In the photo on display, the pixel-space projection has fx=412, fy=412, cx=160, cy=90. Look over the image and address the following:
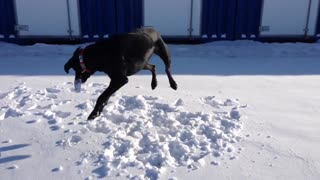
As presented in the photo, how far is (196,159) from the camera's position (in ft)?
13.6

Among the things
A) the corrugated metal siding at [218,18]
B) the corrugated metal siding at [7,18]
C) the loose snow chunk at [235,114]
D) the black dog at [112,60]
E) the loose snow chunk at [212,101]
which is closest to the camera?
the black dog at [112,60]

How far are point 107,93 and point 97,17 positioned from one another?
4.10 meters

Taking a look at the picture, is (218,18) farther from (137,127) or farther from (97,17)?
(137,127)

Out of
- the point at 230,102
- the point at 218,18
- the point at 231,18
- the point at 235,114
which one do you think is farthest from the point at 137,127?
the point at 231,18

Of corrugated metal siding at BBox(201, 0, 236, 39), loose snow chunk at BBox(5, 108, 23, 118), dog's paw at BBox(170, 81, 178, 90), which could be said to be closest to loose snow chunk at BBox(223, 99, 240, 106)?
dog's paw at BBox(170, 81, 178, 90)

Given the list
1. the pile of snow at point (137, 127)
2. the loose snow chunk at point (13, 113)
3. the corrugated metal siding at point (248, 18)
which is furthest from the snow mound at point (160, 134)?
the corrugated metal siding at point (248, 18)

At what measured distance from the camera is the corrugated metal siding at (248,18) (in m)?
8.61

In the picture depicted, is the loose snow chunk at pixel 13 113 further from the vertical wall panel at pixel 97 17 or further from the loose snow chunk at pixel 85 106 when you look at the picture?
the vertical wall panel at pixel 97 17

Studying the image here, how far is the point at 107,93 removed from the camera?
4.90 m

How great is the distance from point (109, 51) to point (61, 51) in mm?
3867

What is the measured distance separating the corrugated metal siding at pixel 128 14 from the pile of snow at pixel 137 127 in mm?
2851

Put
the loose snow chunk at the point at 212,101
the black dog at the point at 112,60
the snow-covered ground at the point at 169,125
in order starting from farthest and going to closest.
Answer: the loose snow chunk at the point at 212,101
the black dog at the point at 112,60
the snow-covered ground at the point at 169,125

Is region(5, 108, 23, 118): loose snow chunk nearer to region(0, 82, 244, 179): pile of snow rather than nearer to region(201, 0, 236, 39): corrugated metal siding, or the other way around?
region(0, 82, 244, 179): pile of snow

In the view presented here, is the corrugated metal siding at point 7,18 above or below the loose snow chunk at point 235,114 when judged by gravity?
above
